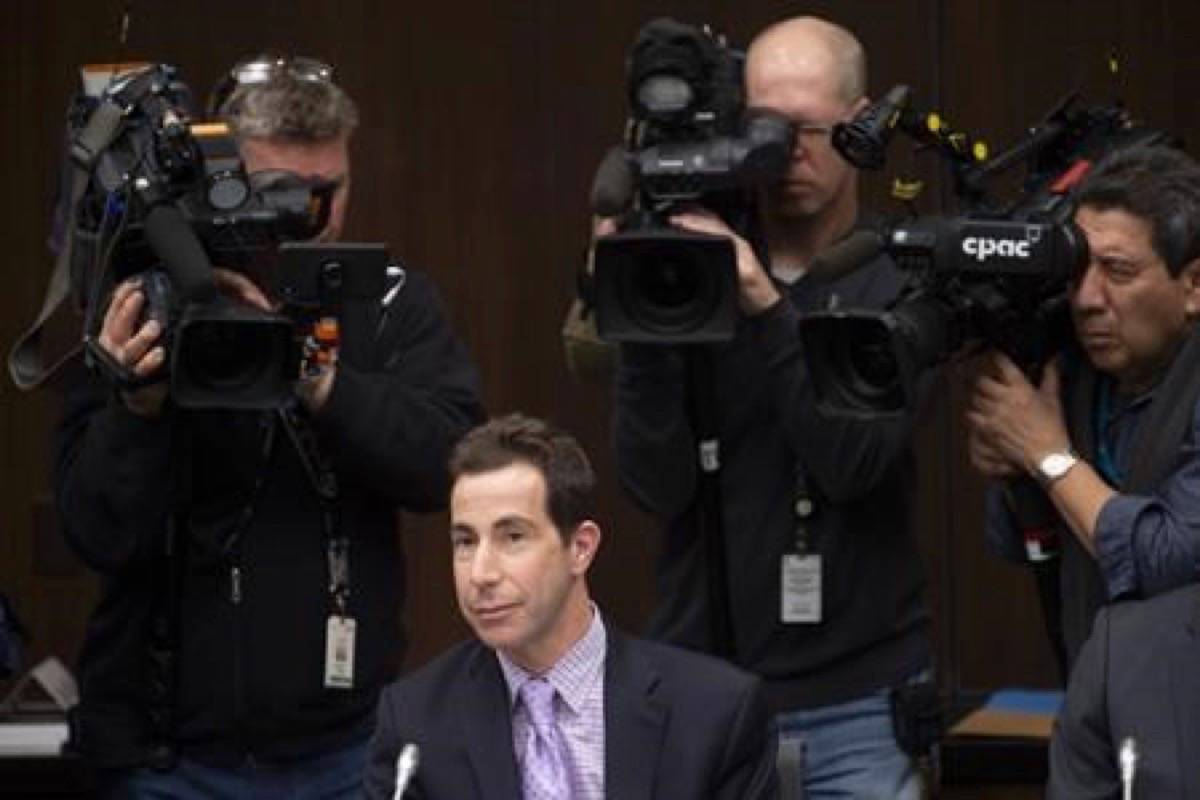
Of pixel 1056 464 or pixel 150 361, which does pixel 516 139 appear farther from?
pixel 1056 464

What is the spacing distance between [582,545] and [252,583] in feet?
2.46

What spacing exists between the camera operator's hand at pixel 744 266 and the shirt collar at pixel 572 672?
2.41 feet

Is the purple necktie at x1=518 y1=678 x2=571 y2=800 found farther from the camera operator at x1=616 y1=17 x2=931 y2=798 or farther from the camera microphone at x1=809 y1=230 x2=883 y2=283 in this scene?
the camera microphone at x1=809 y1=230 x2=883 y2=283

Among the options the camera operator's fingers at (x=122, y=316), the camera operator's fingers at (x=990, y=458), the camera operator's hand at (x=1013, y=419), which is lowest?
the camera operator's fingers at (x=990, y=458)

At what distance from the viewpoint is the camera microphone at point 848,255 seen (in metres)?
5.81

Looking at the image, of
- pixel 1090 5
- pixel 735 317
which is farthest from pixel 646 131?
pixel 1090 5

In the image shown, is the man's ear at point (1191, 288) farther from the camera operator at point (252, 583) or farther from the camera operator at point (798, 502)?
the camera operator at point (252, 583)

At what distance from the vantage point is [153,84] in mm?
5895

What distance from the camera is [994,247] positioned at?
18.4ft

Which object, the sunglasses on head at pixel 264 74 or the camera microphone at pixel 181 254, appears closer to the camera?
the camera microphone at pixel 181 254

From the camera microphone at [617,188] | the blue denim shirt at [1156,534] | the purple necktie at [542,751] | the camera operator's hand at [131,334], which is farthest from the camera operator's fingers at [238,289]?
the blue denim shirt at [1156,534]

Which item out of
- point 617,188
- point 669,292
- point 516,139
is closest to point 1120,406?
point 669,292

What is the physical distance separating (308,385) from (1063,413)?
1230 mm

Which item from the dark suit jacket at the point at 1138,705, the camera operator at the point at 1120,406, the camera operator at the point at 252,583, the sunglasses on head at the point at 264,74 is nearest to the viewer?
the dark suit jacket at the point at 1138,705
